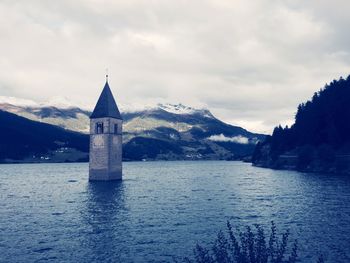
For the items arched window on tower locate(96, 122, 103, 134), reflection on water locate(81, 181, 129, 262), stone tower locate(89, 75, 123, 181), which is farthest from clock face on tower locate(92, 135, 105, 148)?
reflection on water locate(81, 181, 129, 262)

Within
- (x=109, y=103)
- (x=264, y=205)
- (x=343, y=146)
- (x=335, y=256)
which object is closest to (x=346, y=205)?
(x=264, y=205)

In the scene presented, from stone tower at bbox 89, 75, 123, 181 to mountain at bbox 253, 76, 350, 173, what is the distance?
77738 millimetres

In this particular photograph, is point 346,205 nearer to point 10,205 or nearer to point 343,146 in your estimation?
point 10,205

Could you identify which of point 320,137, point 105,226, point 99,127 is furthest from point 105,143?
point 320,137

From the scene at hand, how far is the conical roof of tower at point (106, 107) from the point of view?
9906 cm

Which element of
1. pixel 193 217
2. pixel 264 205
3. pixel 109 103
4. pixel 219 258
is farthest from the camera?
pixel 109 103

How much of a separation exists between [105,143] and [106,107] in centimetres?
1127

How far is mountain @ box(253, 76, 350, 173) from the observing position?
12812 cm

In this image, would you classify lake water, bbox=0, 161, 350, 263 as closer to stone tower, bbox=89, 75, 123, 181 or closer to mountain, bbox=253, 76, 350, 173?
stone tower, bbox=89, 75, 123, 181

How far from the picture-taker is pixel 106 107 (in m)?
100

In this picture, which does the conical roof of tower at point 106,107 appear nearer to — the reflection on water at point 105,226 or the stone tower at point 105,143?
the stone tower at point 105,143

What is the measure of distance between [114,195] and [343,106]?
10240cm

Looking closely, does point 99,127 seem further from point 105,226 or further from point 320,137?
point 320,137

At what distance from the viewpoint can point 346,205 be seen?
55.7 meters
